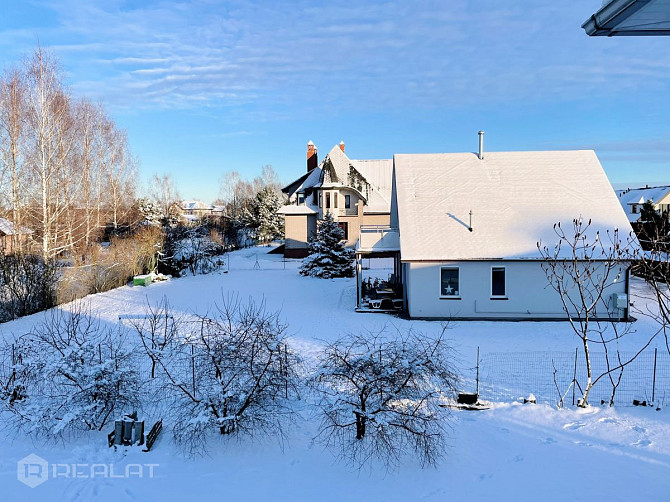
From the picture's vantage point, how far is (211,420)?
7.24 m

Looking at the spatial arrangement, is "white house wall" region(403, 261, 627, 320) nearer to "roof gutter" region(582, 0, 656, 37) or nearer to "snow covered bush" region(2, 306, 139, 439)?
"snow covered bush" region(2, 306, 139, 439)

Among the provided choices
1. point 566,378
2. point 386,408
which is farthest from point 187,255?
point 386,408

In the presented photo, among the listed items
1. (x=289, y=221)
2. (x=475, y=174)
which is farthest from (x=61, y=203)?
(x=475, y=174)

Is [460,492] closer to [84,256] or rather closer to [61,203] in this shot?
[61,203]

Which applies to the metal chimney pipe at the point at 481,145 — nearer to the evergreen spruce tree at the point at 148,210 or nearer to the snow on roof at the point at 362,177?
the snow on roof at the point at 362,177

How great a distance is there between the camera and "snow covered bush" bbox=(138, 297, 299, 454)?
730cm

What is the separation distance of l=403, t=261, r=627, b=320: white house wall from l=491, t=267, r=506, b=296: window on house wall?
0.57 feet

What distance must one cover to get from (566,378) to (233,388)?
25.2 ft

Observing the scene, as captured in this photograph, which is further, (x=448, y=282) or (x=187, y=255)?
(x=187, y=255)

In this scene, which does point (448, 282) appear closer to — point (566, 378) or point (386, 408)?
point (566, 378)

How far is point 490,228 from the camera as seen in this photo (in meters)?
17.7

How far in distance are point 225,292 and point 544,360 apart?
623 inches

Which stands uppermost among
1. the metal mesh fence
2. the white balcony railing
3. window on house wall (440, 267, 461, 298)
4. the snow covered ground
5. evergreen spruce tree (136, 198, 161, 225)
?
evergreen spruce tree (136, 198, 161, 225)

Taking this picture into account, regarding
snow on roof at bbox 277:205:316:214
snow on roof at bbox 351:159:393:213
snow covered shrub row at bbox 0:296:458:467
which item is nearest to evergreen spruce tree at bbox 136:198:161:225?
snow on roof at bbox 277:205:316:214
